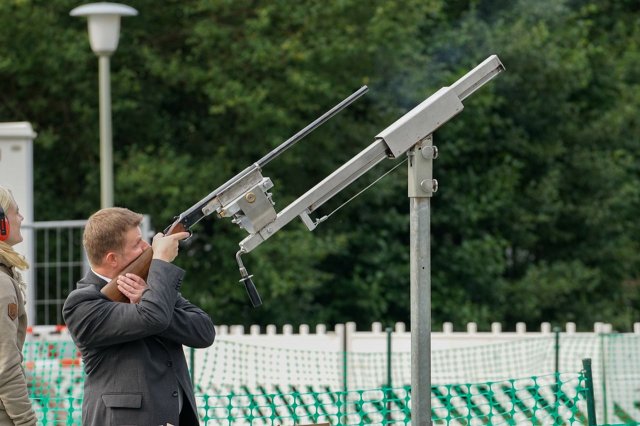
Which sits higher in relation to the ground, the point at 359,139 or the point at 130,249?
the point at 359,139

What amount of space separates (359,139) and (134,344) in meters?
14.4

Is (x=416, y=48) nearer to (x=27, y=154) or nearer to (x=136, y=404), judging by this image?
(x=27, y=154)

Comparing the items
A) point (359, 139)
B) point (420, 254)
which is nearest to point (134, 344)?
point (420, 254)

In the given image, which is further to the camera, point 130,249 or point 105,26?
point 105,26

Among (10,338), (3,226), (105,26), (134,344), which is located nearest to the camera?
(134,344)

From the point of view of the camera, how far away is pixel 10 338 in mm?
4457

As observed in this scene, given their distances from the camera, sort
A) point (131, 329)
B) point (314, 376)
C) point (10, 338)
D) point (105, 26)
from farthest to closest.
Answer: point (314, 376) → point (105, 26) → point (10, 338) → point (131, 329)

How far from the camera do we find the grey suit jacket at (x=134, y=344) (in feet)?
13.3

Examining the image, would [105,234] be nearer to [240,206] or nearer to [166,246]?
[166,246]

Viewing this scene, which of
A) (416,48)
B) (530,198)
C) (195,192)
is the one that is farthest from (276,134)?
(530,198)

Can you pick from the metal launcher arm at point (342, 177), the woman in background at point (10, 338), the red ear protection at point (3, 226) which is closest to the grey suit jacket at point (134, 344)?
the metal launcher arm at point (342, 177)

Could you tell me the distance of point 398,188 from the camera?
Result: 63.8 ft

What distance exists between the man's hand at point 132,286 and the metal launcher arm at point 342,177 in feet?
1.03

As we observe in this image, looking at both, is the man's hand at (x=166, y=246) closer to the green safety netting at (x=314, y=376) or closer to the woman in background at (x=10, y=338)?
the woman in background at (x=10, y=338)
